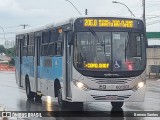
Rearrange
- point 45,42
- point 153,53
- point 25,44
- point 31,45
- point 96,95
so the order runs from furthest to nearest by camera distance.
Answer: point 153,53 < point 25,44 < point 31,45 < point 45,42 < point 96,95

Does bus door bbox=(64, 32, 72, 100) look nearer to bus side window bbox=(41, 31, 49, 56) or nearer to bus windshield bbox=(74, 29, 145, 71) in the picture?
bus windshield bbox=(74, 29, 145, 71)

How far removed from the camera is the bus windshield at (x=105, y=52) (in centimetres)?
1533

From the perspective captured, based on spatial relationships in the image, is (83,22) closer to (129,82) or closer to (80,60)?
(80,60)

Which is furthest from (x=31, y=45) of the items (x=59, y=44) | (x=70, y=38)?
(x=70, y=38)

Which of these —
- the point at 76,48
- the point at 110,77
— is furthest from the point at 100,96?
the point at 76,48

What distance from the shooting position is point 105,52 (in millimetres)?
15359

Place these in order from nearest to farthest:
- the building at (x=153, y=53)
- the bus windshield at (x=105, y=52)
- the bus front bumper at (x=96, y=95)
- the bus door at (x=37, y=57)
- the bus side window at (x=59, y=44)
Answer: the bus front bumper at (x=96, y=95), the bus windshield at (x=105, y=52), the bus side window at (x=59, y=44), the bus door at (x=37, y=57), the building at (x=153, y=53)

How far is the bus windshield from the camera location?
15.3 meters

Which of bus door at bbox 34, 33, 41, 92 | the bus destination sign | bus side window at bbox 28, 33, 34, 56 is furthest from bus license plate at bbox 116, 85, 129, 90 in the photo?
bus side window at bbox 28, 33, 34, 56

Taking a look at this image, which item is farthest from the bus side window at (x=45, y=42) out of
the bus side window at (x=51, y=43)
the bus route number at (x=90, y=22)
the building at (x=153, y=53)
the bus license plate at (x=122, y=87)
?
the building at (x=153, y=53)

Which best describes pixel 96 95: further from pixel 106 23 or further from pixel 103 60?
pixel 106 23

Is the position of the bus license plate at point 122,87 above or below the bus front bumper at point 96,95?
above

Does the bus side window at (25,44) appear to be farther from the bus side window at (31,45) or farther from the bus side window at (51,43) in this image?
the bus side window at (51,43)

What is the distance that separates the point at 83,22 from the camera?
51.5 feet
